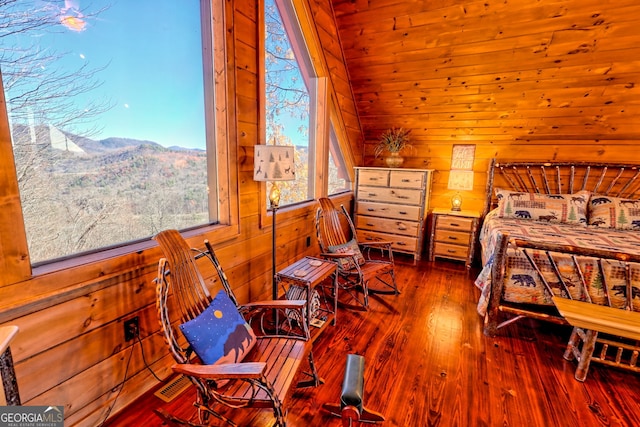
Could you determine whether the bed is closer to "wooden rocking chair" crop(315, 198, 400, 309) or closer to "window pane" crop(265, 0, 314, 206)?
"wooden rocking chair" crop(315, 198, 400, 309)

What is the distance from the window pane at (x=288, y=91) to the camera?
105 inches

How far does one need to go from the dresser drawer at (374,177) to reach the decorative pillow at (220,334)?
2.84 meters

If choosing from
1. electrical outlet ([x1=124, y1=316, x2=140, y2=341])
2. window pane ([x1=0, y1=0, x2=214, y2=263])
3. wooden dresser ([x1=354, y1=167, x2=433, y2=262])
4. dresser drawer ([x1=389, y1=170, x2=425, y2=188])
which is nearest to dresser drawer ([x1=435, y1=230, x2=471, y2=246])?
wooden dresser ([x1=354, y1=167, x2=433, y2=262])

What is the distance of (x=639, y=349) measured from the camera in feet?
6.01

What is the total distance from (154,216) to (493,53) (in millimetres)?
3368

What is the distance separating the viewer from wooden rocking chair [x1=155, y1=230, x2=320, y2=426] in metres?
1.17

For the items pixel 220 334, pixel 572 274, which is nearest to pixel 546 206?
pixel 572 274

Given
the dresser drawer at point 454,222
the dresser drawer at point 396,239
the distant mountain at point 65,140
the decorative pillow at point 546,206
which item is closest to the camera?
the distant mountain at point 65,140

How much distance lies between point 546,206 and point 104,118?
13.2 feet

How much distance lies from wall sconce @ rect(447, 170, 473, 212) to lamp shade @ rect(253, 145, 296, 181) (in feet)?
8.90

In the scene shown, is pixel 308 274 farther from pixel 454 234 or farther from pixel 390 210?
pixel 454 234

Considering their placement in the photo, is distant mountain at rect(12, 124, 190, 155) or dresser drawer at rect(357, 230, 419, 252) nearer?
distant mountain at rect(12, 124, 190, 155)

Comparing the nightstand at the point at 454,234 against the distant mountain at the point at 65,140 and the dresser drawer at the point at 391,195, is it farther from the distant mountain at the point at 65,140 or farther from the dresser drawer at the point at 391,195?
the distant mountain at the point at 65,140

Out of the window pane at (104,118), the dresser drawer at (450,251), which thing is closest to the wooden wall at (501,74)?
the dresser drawer at (450,251)
